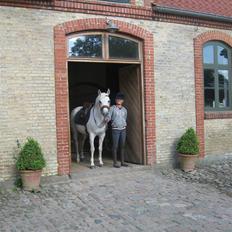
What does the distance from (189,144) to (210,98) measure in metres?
2.39

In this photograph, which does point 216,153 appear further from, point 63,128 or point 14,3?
point 14,3

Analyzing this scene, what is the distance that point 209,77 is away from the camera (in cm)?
1392

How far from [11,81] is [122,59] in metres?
3.23

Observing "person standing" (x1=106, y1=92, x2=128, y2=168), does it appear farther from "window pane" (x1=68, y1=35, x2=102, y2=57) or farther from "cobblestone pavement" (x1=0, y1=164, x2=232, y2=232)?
"window pane" (x1=68, y1=35, x2=102, y2=57)

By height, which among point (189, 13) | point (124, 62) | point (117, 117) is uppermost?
point (189, 13)

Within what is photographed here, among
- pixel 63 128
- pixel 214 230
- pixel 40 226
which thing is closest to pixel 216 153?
pixel 63 128

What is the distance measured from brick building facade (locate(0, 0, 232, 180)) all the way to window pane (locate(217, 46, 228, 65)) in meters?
0.10

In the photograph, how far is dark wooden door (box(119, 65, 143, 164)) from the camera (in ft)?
40.7

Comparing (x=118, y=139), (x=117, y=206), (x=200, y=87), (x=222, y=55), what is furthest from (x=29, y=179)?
(x=222, y=55)

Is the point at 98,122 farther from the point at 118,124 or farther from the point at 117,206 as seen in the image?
the point at 117,206

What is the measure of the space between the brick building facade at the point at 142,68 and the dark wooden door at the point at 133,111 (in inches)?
9.5

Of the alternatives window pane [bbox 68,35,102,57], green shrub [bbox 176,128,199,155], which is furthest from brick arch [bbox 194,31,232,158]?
window pane [bbox 68,35,102,57]

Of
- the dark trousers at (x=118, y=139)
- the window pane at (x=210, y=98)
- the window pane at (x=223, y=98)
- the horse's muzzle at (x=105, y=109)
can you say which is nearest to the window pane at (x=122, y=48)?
the horse's muzzle at (x=105, y=109)

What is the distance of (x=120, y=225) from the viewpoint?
783cm
